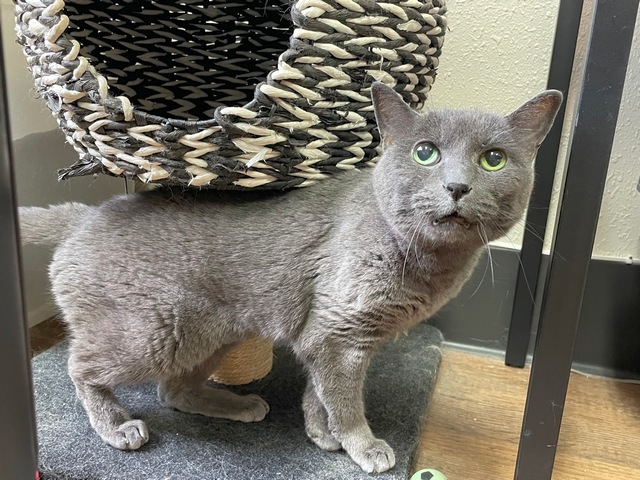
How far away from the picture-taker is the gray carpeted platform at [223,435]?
0.81m

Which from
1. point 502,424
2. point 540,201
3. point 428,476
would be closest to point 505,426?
point 502,424

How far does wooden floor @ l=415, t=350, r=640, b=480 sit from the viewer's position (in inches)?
36.3

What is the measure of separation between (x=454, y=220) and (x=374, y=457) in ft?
1.28

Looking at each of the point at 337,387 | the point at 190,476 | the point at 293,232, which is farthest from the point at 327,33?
the point at 190,476

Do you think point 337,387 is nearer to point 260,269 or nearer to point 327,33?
point 260,269

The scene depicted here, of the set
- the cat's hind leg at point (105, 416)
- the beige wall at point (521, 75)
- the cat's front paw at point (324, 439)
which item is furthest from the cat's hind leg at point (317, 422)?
the beige wall at point (521, 75)

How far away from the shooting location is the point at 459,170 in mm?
659

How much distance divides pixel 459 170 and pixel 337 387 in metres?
0.37

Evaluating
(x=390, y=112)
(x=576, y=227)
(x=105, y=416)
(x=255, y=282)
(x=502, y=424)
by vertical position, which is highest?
(x=390, y=112)

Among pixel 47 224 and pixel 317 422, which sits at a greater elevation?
pixel 47 224

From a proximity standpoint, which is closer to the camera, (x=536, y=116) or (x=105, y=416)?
(x=536, y=116)

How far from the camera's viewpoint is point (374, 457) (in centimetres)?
82

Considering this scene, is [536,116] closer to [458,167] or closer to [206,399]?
[458,167]

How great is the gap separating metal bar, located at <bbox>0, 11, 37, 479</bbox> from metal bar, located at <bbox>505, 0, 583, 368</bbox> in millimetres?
806
